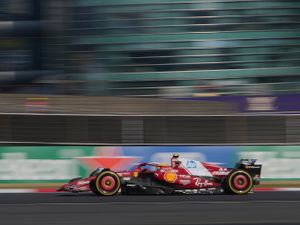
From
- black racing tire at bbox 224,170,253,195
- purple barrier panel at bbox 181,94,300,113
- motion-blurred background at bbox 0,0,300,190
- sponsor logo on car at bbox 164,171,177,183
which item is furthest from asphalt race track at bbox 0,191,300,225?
purple barrier panel at bbox 181,94,300,113

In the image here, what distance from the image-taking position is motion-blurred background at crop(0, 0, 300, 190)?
21.9 metres

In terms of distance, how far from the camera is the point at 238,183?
48.2 feet

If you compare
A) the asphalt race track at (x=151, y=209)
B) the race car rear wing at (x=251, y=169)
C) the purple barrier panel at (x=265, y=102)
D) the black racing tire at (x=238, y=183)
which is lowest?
the asphalt race track at (x=151, y=209)

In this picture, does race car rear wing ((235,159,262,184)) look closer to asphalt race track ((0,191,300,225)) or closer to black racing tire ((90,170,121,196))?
asphalt race track ((0,191,300,225))

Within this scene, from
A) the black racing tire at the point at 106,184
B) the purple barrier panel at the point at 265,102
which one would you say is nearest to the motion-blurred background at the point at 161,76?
the purple barrier panel at the point at 265,102

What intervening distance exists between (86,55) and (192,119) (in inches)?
617

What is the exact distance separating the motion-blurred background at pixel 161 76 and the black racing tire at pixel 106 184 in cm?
687

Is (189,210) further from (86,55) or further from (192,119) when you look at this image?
(86,55)

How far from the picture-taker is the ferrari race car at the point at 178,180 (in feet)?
47.9

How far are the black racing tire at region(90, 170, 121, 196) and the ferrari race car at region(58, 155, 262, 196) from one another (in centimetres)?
10

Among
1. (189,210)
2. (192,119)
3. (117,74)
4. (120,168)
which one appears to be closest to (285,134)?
(192,119)

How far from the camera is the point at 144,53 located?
35.7 m

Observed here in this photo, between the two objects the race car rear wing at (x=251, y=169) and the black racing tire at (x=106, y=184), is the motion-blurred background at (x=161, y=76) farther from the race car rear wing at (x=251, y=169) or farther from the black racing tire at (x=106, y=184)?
the black racing tire at (x=106, y=184)

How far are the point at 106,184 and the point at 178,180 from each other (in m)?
1.51
